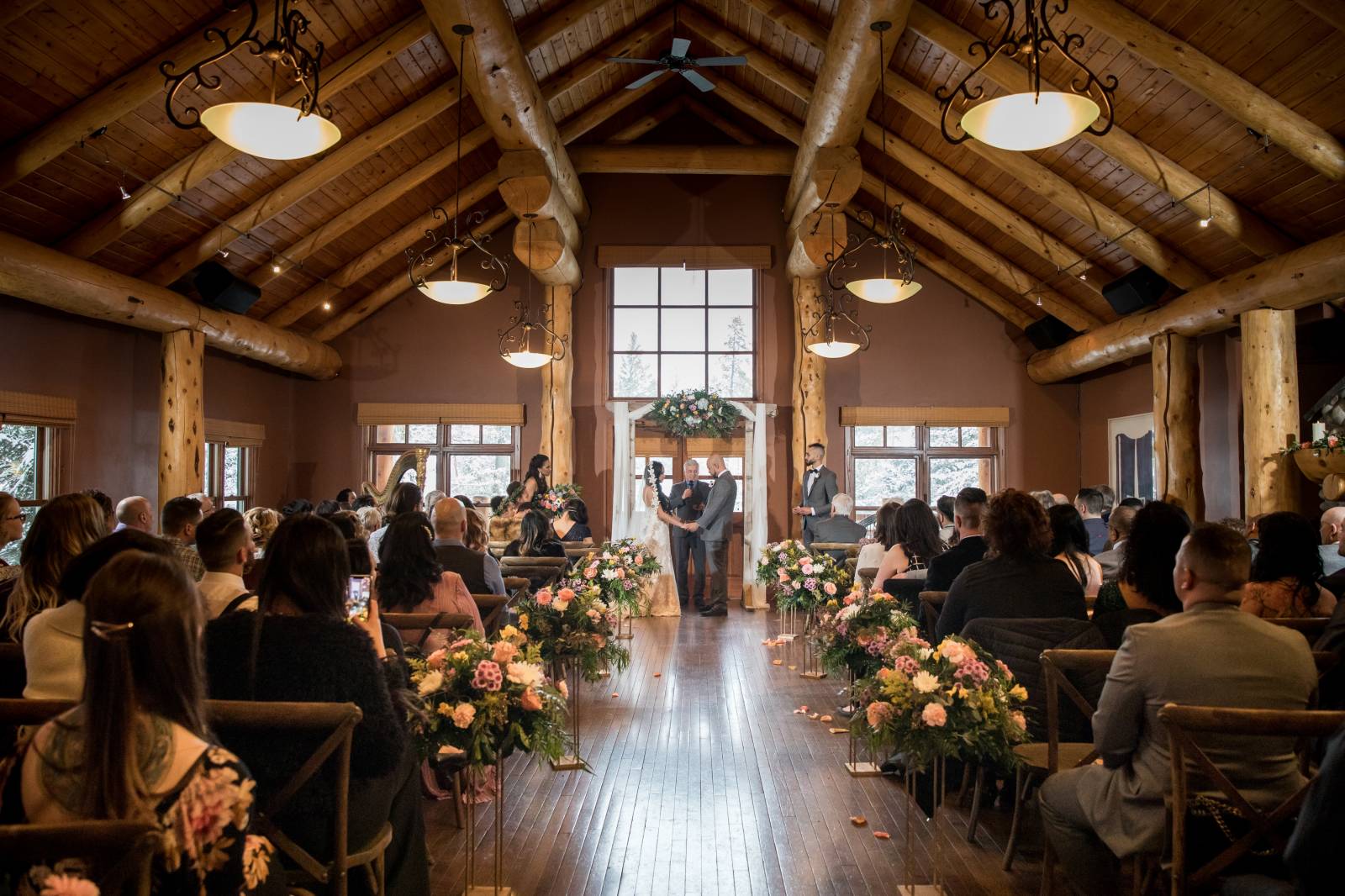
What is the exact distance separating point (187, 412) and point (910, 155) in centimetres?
699

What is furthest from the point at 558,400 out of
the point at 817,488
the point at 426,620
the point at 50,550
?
the point at 50,550

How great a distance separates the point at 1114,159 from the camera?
7.56 meters

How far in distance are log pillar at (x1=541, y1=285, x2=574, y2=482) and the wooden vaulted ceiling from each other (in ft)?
4.24

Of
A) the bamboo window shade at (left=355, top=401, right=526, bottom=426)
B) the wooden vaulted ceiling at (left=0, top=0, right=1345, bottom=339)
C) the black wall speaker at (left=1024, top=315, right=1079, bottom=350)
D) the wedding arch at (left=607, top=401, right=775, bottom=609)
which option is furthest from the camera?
the bamboo window shade at (left=355, top=401, right=526, bottom=426)

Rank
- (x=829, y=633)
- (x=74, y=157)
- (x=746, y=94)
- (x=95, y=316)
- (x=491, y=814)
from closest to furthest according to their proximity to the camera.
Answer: (x=491, y=814) < (x=829, y=633) < (x=74, y=157) < (x=95, y=316) < (x=746, y=94)

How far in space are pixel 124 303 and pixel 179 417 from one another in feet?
4.03

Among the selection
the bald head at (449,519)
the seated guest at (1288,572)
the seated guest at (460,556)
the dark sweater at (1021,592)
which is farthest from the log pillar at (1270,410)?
the bald head at (449,519)

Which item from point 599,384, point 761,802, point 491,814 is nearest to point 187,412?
point 599,384

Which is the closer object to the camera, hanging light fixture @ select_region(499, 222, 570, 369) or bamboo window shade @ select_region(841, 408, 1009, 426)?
hanging light fixture @ select_region(499, 222, 570, 369)

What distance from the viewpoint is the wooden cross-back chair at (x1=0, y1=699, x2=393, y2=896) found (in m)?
2.03

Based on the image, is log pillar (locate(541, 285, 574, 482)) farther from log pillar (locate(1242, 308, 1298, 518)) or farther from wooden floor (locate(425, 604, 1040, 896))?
log pillar (locate(1242, 308, 1298, 518))

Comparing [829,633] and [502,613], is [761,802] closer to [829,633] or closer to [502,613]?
[829,633]

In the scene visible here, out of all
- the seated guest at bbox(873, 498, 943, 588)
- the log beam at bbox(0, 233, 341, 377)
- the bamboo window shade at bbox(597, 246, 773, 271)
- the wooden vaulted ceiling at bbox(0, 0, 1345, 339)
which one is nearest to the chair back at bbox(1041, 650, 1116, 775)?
the seated guest at bbox(873, 498, 943, 588)

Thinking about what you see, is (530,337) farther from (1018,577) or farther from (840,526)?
(1018,577)
